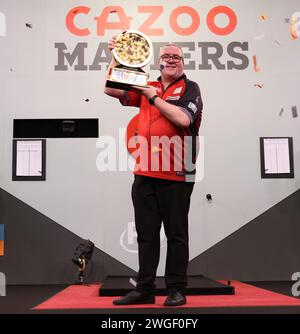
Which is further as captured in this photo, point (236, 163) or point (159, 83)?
point (236, 163)

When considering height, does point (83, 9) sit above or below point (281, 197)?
above

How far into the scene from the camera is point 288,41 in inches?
161

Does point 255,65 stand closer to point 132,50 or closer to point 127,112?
point 127,112

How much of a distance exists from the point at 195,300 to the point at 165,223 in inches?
22.5

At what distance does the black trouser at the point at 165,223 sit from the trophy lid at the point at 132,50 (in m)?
0.60

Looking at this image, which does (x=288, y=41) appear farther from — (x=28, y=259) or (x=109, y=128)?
(x=28, y=259)

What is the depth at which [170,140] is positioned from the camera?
86.4 inches

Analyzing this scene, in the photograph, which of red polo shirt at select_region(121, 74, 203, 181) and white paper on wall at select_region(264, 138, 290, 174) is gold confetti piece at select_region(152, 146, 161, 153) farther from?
white paper on wall at select_region(264, 138, 290, 174)

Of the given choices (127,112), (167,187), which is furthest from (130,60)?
(127,112)

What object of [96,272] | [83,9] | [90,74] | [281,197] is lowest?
[96,272]

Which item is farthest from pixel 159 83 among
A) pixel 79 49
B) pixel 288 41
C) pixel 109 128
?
pixel 288 41

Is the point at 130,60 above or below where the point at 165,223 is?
above
